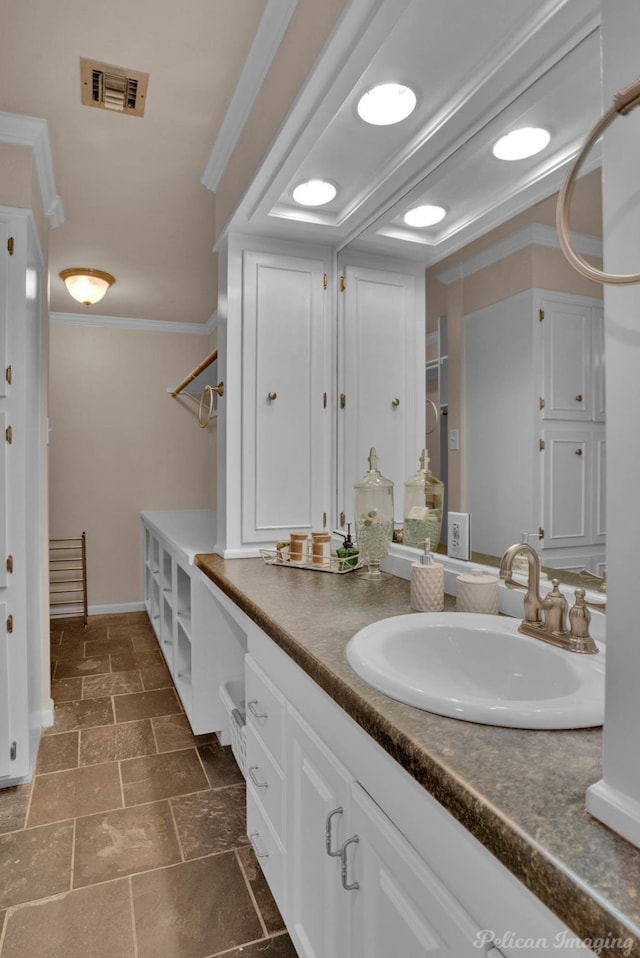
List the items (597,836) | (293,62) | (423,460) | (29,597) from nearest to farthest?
(597,836) → (293,62) → (423,460) → (29,597)

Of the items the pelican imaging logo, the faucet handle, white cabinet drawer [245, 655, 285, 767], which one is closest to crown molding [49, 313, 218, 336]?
white cabinet drawer [245, 655, 285, 767]

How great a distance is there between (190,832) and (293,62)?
243 centimetres

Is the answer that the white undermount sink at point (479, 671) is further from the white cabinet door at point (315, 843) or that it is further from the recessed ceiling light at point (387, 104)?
the recessed ceiling light at point (387, 104)

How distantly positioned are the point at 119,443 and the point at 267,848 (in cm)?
404

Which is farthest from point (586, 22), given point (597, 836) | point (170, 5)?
point (597, 836)

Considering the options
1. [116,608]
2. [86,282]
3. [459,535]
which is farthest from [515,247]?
[116,608]

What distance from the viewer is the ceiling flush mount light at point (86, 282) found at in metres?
3.47

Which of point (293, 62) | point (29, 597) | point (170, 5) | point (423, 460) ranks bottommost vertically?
point (29, 597)

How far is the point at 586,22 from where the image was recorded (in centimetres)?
116

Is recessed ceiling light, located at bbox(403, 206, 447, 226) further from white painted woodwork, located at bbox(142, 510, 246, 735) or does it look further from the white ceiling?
white painted woodwork, located at bbox(142, 510, 246, 735)

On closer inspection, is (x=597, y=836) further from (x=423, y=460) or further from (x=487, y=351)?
(x=423, y=460)

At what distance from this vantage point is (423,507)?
73.1 inches

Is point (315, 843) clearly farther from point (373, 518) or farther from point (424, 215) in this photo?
point (424, 215)

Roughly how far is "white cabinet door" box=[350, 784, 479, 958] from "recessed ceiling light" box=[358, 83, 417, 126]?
164 centimetres
